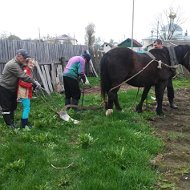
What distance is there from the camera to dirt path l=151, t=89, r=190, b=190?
4.81 m

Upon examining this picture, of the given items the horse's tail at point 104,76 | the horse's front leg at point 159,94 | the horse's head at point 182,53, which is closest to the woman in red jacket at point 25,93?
the horse's tail at point 104,76

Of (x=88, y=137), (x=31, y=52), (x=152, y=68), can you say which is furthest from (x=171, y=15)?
(x=88, y=137)

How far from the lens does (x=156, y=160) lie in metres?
5.57

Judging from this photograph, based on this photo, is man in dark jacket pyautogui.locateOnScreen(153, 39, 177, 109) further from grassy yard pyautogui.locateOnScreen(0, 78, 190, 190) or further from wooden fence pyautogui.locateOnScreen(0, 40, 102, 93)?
wooden fence pyautogui.locateOnScreen(0, 40, 102, 93)

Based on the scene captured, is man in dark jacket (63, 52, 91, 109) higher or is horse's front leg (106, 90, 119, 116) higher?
man in dark jacket (63, 52, 91, 109)

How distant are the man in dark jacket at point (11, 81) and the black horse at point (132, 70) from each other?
1960mm

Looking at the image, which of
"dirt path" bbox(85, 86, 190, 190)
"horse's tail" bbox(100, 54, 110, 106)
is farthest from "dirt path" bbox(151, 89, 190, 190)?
"horse's tail" bbox(100, 54, 110, 106)

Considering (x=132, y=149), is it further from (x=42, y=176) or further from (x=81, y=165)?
(x=42, y=176)

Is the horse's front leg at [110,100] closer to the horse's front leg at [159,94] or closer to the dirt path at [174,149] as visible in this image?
the dirt path at [174,149]

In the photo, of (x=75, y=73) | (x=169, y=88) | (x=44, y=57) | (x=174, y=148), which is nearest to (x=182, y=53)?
(x=169, y=88)

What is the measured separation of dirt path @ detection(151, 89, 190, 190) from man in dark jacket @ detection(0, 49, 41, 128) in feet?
9.88

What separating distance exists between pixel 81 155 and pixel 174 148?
1841 millimetres

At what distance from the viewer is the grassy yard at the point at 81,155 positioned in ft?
15.2

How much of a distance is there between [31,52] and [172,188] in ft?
34.4
